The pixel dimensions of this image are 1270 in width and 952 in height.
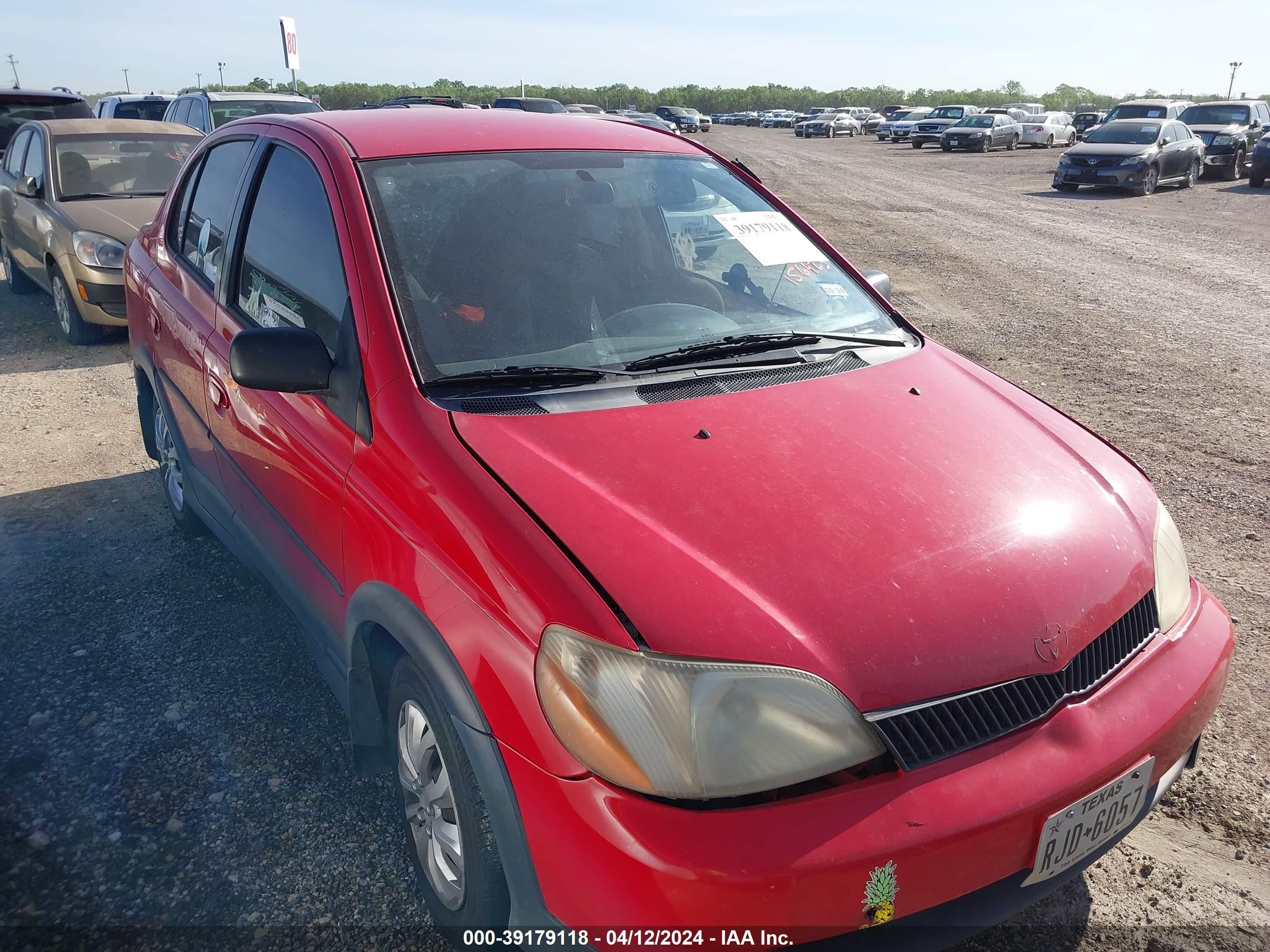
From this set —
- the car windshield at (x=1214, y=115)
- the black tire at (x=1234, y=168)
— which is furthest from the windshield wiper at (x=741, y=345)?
the black tire at (x=1234, y=168)

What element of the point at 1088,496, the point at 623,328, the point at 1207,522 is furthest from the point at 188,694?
the point at 1207,522

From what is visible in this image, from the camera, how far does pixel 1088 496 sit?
2225 millimetres

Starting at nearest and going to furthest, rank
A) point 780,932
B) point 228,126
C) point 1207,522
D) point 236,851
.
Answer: point 780,932 → point 236,851 → point 228,126 → point 1207,522

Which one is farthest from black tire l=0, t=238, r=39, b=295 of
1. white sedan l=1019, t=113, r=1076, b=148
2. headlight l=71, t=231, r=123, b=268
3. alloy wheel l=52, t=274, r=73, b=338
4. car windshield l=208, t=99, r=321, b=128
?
white sedan l=1019, t=113, r=1076, b=148

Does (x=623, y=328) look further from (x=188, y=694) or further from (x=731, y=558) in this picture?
(x=188, y=694)

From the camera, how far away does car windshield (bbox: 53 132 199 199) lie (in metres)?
8.11

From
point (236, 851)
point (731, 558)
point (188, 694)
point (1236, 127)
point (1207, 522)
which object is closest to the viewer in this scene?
point (731, 558)

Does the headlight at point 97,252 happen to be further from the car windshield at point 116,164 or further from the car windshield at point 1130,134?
the car windshield at point 1130,134

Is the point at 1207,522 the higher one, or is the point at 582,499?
the point at 582,499

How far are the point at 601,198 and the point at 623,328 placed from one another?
22.1 inches

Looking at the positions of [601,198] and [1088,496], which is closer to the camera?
[1088,496]

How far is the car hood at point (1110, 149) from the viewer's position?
18719 millimetres

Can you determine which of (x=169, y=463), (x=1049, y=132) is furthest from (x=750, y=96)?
(x=169, y=463)

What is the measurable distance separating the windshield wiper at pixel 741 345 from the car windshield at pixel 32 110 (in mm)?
15031
